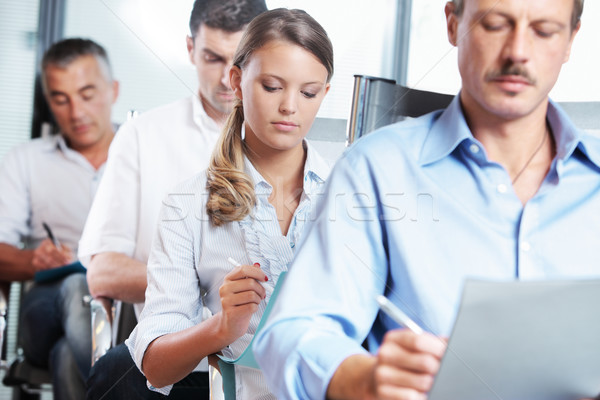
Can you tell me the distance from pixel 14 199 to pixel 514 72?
50.2 inches

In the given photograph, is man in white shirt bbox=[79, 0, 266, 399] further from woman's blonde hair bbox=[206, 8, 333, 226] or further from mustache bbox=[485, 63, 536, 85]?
mustache bbox=[485, 63, 536, 85]

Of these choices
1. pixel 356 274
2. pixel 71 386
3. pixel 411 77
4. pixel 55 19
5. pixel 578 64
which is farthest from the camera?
pixel 55 19

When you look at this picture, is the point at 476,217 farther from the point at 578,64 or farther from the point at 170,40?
the point at 170,40

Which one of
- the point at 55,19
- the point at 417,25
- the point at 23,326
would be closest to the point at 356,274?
the point at 417,25

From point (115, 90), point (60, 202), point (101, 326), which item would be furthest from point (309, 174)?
point (115, 90)

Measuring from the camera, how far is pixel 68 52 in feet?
5.53

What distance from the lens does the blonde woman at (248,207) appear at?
692 millimetres

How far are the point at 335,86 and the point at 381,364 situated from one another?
0.44 meters

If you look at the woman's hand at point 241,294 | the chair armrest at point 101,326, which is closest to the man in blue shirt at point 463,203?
the woman's hand at point 241,294

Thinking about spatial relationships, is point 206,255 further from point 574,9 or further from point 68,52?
point 68,52

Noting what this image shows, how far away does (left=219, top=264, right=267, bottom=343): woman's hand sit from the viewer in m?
0.62

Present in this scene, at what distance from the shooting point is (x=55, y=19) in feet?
6.66

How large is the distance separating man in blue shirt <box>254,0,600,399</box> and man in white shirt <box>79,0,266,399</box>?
47 centimetres

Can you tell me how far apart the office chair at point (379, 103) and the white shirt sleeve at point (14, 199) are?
0.96 m
